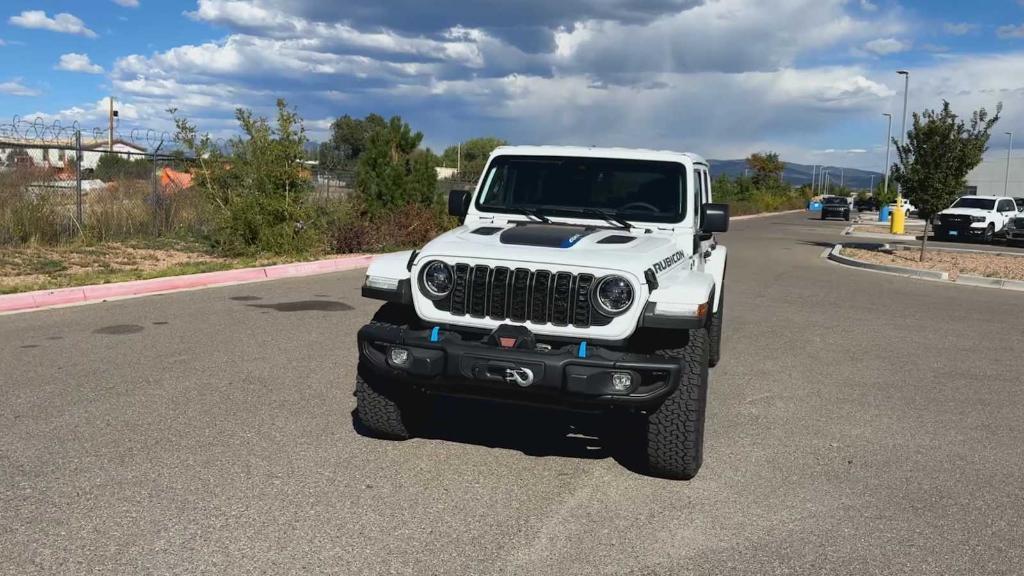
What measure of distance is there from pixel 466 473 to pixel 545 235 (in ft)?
4.69

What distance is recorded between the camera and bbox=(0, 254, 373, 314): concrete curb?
1036 centimetres

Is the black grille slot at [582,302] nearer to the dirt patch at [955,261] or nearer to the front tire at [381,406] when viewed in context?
the front tire at [381,406]

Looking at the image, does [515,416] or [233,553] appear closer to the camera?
[233,553]

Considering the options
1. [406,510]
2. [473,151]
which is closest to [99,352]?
[406,510]

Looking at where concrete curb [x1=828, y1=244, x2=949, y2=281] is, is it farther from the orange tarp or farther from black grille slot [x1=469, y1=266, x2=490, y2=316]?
black grille slot [x1=469, y1=266, x2=490, y2=316]

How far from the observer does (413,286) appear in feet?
16.3

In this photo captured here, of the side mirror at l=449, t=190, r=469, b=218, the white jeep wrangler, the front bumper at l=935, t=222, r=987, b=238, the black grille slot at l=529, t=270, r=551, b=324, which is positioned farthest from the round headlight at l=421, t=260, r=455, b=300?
the front bumper at l=935, t=222, r=987, b=238

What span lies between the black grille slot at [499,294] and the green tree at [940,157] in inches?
735

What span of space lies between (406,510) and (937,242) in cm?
3060

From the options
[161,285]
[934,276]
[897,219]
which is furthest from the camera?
[897,219]

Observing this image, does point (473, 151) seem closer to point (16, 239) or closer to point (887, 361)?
point (16, 239)

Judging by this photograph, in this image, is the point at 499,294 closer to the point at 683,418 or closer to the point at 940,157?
the point at 683,418

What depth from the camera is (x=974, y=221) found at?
30719mm

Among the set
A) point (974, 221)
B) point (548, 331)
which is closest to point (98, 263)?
point (548, 331)
